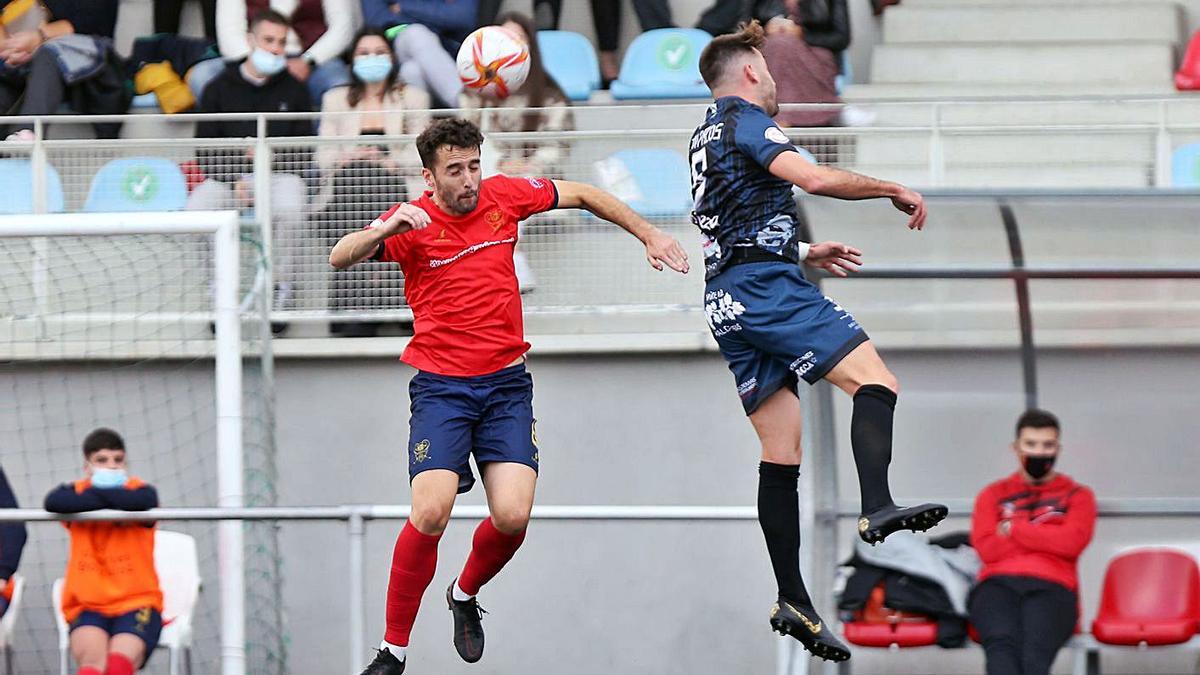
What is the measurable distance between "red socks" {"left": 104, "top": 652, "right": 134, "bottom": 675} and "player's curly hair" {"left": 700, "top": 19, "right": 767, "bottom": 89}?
3.79m

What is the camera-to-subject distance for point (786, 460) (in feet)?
21.4

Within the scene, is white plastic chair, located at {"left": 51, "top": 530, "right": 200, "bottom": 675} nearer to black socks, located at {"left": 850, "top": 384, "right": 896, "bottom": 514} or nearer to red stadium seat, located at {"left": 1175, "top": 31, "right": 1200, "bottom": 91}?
black socks, located at {"left": 850, "top": 384, "right": 896, "bottom": 514}

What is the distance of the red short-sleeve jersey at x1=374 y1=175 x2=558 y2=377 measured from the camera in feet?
22.0

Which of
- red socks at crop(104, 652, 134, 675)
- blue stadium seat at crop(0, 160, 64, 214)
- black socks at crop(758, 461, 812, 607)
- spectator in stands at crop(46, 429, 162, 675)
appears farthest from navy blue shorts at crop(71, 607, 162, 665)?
black socks at crop(758, 461, 812, 607)

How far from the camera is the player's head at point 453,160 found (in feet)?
21.5

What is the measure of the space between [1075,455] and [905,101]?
251 centimetres

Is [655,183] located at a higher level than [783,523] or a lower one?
higher

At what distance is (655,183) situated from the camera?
9.61 meters

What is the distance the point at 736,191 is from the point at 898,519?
1.16 meters

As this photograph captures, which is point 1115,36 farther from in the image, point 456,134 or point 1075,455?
point 456,134

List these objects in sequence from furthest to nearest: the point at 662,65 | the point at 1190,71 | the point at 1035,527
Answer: the point at 662,65, the point at 1190,71, the point at 1035,527

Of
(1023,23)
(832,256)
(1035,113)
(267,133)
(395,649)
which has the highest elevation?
(1023,23)

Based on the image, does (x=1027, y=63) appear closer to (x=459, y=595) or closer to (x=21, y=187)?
(x=21, y=187)

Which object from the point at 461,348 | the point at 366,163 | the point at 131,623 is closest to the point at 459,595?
the point at 461,348
